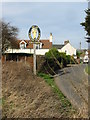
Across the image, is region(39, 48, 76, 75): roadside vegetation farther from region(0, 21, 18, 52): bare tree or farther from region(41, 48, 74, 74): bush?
region(0, 21, 18, 52): bare tree

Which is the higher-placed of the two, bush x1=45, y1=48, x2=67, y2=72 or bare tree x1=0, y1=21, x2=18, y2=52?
bare tree x1=0, y1=21, x2=18, y2=52

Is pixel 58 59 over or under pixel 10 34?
under

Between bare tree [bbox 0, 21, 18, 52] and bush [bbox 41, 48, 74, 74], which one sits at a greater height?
bare tree [bbox 0, 21, 18, 52]

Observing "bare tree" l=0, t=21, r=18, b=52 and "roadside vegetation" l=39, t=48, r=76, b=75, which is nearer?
"roadside vegetation" l=39, t=48, r=76, b=75

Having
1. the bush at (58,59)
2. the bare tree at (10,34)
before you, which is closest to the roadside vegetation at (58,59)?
the bush at (58,59)

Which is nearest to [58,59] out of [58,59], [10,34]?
[58,59]

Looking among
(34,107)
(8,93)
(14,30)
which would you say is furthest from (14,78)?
(14,30)

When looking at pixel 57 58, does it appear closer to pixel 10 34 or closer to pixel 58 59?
pixel 58 59

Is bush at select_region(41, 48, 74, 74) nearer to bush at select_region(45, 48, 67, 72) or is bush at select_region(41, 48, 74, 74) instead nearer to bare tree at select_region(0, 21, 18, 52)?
bush at select_region(45, 48, 67, 72)

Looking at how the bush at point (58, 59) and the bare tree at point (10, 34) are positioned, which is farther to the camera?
the bare tree at point (10, 34)

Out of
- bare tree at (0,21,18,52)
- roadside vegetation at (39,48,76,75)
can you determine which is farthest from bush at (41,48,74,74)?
bare tree at (0,21,18,52)

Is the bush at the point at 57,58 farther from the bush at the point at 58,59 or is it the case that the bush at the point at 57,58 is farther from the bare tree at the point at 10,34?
the bare tree at the point at 10,34

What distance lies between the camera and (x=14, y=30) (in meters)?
35.5

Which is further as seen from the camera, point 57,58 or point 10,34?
point 10,34
